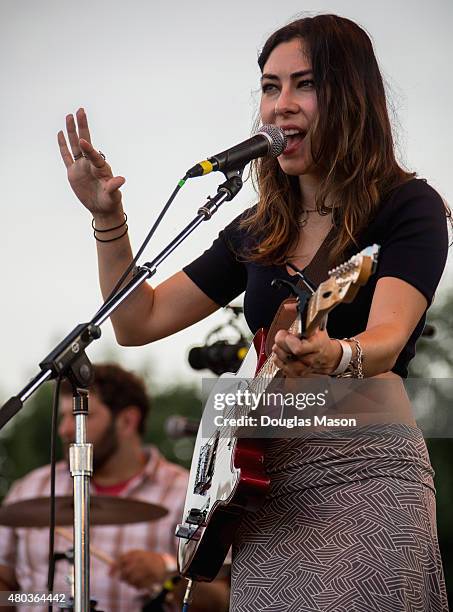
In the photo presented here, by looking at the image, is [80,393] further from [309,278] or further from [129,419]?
[129,419]

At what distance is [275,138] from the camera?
204 cm

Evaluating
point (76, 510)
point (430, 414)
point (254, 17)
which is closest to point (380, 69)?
point (76, 510)

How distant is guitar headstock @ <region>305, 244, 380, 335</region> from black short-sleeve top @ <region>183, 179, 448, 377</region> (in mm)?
379

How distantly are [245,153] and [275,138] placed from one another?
0.09 metres

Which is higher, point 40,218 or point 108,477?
point 40,218

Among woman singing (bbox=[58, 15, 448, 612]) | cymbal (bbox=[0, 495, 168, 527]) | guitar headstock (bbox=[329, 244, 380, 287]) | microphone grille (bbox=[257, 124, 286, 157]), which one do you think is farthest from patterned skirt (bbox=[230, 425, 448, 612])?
cymbal (bbox=[0, 495, 168, 527])

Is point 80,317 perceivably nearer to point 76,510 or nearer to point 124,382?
point 124,382

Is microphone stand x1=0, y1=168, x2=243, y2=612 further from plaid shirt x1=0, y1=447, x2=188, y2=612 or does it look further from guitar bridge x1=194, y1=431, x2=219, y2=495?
plaid shirt x1=0, y1=447, x2=188, y2=612

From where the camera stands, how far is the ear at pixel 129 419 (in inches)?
190

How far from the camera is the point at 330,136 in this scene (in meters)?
2.11

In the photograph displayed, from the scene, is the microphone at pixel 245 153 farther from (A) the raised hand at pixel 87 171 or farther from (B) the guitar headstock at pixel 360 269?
(B) the guitar headstock at pixel 360 269

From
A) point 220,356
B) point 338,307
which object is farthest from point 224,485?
point 220,356

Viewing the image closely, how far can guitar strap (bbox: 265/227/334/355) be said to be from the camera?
1882mm

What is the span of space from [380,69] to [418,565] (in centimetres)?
108
